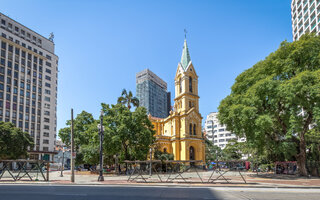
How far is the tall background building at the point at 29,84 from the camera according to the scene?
73.8 metres

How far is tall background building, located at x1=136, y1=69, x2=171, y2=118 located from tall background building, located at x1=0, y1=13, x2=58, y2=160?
174 ft

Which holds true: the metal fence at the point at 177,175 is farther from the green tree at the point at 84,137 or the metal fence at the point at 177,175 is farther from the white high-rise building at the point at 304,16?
the white high-rise building at the point at 304,16

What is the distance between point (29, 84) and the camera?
80062 mm

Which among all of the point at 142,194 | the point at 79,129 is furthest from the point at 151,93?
the point at 142,194

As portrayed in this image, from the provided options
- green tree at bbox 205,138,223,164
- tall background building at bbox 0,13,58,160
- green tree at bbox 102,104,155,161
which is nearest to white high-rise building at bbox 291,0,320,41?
green tree at bbox 205,138,223,164

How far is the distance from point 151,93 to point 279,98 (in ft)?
365

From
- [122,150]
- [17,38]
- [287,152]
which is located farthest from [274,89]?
[17,38]

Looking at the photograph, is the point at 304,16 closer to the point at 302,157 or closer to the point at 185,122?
the point at 185,122

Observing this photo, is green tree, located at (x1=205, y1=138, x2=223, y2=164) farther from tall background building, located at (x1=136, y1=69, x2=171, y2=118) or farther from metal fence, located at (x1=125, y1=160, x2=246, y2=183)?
tall background building, located at (x1=136, y1=69, x2=171, y2=118)

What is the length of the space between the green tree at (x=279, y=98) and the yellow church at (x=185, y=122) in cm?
2841

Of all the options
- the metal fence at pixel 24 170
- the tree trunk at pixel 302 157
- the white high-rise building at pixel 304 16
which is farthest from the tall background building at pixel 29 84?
the white high-rise building at pixel 304 16

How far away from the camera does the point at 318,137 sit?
3167cm

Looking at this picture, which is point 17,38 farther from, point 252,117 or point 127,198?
point 127,198

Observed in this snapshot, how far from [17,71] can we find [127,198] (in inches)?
3031
